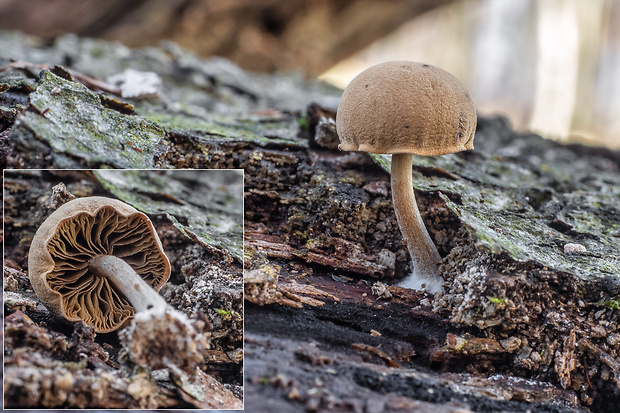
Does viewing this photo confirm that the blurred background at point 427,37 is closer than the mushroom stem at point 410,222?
No

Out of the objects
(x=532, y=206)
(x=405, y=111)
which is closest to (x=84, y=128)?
(x=405, y=111)

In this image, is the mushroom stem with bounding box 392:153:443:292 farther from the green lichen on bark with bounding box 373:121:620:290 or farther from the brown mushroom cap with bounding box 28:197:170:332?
the brown mushroom cap with bounding box 28:197:170:332

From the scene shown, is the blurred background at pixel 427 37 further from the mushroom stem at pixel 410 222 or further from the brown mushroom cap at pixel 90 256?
the mushroom stem at pixel 410 222

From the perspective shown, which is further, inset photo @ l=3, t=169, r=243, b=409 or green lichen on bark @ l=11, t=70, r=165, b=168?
green lichen on bark @ l=11, t=70, r=165, b=168

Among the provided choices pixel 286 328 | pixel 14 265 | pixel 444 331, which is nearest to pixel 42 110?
pixel 14 265

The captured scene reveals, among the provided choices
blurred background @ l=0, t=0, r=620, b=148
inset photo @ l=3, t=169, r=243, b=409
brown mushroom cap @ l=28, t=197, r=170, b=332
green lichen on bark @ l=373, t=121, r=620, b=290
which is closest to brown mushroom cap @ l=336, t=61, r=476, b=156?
green lichen on bark @ l=373, t=121, r=620, b=290

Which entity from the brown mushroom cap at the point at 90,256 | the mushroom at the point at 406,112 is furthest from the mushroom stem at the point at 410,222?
the brown mushroom cap at the point at 90,256
